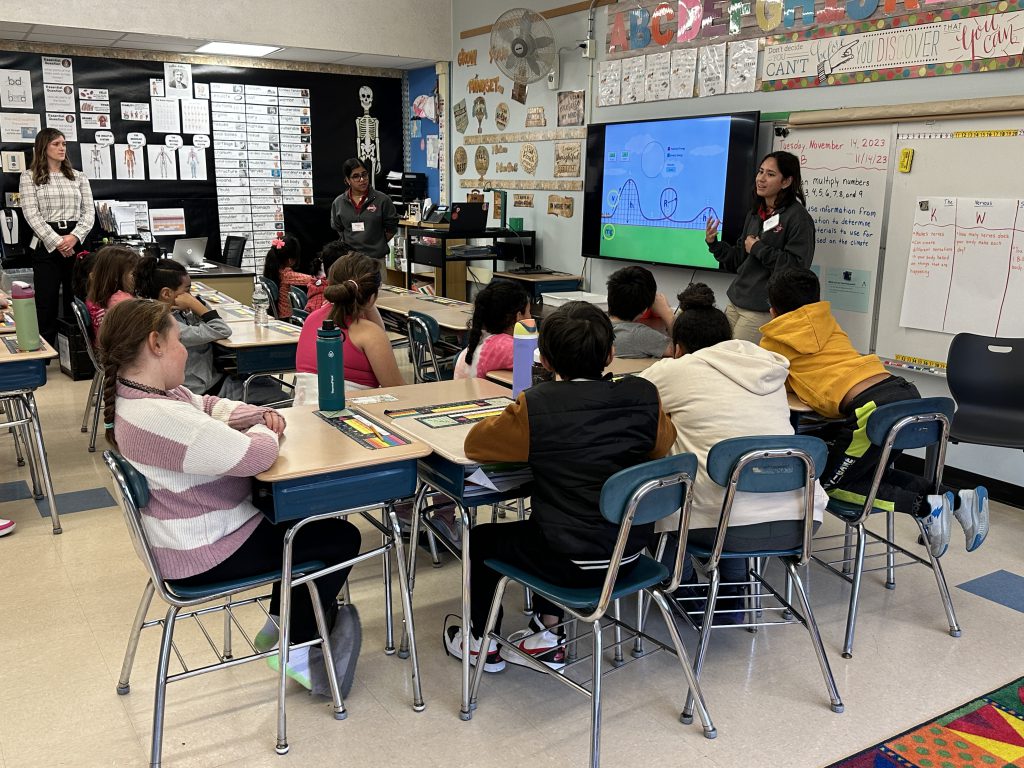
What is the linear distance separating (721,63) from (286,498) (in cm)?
422

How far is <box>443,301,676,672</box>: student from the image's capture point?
6.94ft

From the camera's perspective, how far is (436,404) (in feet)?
9.14

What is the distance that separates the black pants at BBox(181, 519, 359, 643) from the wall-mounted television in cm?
360

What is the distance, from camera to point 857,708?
2.46m

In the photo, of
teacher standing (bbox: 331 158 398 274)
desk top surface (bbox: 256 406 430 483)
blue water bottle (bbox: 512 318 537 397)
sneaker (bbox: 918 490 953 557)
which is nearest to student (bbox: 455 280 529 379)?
blue water bottle (bbox: 512 318 537 397)

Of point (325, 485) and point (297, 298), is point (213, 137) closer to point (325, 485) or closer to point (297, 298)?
point (297, 298)

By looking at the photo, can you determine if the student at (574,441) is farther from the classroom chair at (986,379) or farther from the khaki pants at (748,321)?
the khaki pants at (748,321)

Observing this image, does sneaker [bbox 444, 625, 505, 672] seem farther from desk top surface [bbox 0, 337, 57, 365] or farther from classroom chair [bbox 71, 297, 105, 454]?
classroom chair [bbox 71, 297, 105, 454]

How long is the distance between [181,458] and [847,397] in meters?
2.15

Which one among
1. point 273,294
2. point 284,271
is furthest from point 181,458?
point 284,271

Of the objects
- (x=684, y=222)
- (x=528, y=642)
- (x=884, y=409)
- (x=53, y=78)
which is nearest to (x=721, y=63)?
(x=684, y=222)

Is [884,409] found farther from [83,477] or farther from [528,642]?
[83,477]

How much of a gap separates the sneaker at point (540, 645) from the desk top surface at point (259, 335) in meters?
1.99

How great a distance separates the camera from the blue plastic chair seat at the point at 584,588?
7.00 ft
